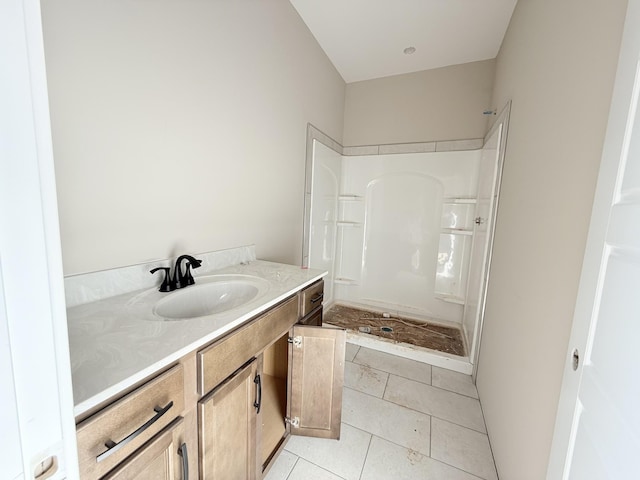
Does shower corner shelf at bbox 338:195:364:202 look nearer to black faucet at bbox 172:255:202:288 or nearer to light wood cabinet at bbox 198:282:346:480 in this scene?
light wood cabinet at bbox 198:282:346:480

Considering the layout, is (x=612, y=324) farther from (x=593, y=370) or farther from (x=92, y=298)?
(x=92, y=298)

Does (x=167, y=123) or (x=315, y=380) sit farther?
(x=315, y=380)

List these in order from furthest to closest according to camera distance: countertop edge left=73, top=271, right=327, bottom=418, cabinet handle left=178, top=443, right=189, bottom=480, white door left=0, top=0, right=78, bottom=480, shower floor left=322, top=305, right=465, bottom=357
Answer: shower floor left=322, top=305, right=465, bottom=357, cabinet handle left=178, top=443, right=189, bottom=480, countertop edge left=73, top=271, right=327, bottom=418, white door left=0, top=0, right=78, bottom=480

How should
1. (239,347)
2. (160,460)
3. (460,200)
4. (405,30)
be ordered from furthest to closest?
1. (460,200)
2. (405,30)
3. (239,347)
4. (160,460)

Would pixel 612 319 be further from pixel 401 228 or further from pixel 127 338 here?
pixel 401 228

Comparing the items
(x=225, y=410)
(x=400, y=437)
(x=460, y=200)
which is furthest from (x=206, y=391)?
(x=460, y=200)

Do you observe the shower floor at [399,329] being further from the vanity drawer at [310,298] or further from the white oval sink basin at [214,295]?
the white oval sink basin at [214,295]

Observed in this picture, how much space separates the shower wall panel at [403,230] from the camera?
106 inches

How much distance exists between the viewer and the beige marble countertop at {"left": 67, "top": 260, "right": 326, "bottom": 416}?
0.54 meters

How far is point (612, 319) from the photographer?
0.56m

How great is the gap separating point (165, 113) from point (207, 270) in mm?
769

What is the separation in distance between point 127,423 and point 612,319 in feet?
3.61

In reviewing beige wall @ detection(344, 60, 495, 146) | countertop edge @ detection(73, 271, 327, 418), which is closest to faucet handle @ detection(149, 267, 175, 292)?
countertop edge @ detection(73, 271, 327, 418)

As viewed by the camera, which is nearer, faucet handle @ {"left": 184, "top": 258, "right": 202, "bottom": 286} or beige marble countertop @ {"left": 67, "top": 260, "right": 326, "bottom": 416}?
beige marble countertop @ {"left": 67, "top": 260, "right": 326, "bottom": 416}
